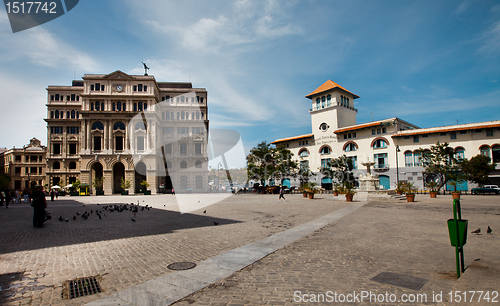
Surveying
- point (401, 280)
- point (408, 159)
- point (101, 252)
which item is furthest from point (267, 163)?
point (401, 280)

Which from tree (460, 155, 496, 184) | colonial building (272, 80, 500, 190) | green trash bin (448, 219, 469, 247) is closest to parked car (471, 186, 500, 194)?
tree (460, 155, 496, 184)

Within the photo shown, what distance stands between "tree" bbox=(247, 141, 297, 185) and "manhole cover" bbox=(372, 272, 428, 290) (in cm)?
4379

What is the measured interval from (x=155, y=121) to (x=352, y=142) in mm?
39751

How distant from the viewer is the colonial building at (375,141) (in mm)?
38250

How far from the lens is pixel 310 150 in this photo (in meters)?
57.7

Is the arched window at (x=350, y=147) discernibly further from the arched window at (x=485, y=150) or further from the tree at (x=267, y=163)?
the arched window at (x=485, y=150)

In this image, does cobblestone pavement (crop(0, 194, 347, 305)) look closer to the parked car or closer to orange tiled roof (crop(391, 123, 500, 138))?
the parked car

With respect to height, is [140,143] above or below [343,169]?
above

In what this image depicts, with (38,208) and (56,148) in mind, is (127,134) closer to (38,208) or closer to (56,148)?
(56,148)

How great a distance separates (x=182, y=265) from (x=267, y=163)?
47004mm

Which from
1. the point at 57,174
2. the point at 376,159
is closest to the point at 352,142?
the point at 376,159

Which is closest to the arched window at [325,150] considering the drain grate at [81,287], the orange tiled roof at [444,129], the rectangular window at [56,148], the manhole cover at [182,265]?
the orange tiled roof at [444,129]

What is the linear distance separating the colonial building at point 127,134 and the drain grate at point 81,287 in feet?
162

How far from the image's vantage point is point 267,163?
173 ft
